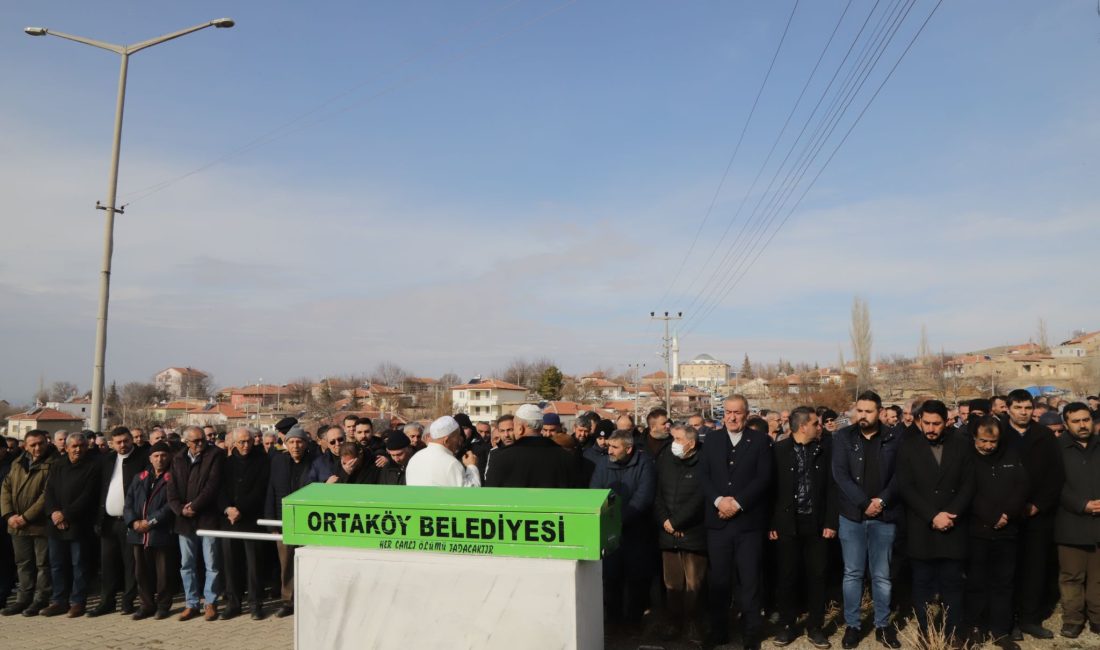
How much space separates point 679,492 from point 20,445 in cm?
822

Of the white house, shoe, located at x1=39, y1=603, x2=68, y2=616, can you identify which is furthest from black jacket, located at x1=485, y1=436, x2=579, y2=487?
the white house

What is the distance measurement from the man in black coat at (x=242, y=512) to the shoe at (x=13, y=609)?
7.51 ft

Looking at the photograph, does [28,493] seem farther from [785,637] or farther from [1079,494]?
[1079,494]

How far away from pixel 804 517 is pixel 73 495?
7131mm

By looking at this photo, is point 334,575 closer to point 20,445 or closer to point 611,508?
point 611,508

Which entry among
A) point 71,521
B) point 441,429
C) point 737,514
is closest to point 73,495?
point 71,521

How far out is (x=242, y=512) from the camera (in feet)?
23.2

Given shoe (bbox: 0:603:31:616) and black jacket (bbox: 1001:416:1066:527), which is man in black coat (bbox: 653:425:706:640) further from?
shoe (bbox: 0:603:31:616)

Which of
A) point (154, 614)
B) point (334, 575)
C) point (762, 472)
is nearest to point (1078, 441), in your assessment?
point (762, 472)

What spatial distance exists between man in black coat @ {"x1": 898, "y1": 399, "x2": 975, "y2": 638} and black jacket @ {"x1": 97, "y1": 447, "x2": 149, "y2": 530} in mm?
7218

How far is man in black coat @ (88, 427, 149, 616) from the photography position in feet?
24.0

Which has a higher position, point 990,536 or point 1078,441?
point 1078,441

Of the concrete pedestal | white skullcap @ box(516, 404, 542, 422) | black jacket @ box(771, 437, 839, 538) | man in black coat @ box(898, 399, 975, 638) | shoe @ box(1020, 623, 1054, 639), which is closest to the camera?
the concrete pedestal

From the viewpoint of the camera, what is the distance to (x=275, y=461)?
7.35 m
